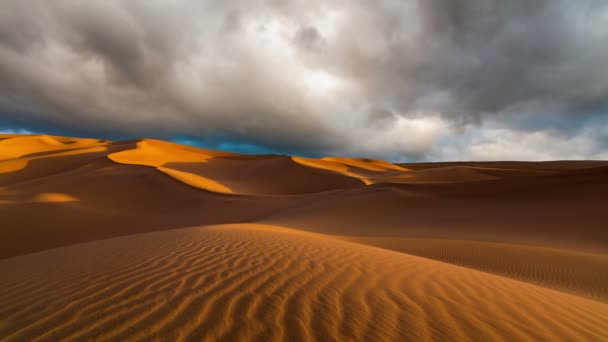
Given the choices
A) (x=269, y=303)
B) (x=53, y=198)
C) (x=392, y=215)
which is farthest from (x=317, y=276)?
(x=53, y=198)

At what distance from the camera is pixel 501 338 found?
223cm

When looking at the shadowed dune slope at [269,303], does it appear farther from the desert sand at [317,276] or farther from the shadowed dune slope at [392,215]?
the shadowed dune slope at [392,215]

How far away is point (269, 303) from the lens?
2.60 m

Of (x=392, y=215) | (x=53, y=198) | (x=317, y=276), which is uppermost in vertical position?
(x=317, y=276)

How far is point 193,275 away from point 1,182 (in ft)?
101

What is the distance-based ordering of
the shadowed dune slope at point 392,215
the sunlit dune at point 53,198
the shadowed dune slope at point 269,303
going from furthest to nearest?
1. the sunlit dune at point 53,198
2. the shadowed dune slope at point 392,215
3. the shadowed dune slope at point 269,303

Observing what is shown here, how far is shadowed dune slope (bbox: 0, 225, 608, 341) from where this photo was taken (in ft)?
7.23

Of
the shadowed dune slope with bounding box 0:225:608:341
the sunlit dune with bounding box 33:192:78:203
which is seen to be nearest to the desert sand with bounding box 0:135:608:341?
the shadowed dune slope with bounding box 0:225:608:341

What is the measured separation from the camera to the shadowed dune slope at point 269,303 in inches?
86.7

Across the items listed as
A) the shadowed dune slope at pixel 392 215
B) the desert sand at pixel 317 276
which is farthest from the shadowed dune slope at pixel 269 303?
the shadowed dune slope at pixel 392 215

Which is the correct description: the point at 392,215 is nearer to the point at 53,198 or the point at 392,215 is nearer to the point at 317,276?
the point at 317,276

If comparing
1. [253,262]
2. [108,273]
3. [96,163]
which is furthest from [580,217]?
[96,163]

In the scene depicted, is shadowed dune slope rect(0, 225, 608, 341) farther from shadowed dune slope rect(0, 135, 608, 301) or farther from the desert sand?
shadowed dune slope rect(0, 135, 608, 301)

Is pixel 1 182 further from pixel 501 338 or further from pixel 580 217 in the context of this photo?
pixel 580 217
